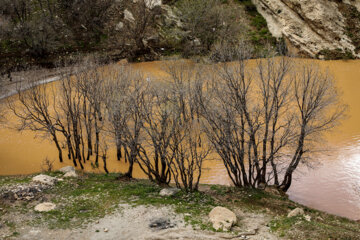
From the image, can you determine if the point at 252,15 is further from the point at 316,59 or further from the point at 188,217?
the point at 188,217

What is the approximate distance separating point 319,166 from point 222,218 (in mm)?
12949

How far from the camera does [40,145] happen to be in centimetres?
2952

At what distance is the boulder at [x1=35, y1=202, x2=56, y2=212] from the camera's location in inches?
705

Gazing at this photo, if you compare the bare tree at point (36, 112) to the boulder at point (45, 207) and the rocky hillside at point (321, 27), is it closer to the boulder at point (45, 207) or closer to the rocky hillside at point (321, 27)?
the boulder at point (45, 207)

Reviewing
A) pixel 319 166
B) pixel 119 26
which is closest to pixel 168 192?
pixel 319 166

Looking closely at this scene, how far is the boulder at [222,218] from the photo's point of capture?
51.5 ft

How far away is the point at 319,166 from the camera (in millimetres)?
25953

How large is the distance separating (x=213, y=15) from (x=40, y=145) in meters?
29.4

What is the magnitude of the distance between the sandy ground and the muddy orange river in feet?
26.1

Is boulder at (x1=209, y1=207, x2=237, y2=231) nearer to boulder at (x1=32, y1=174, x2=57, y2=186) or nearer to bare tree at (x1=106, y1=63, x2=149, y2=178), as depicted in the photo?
bare tree at (x1=106, y1=63, x2=149, y2=178)

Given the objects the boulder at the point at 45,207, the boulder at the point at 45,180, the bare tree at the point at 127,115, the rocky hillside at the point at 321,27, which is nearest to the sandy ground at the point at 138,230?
the boulder at the point at 45,207

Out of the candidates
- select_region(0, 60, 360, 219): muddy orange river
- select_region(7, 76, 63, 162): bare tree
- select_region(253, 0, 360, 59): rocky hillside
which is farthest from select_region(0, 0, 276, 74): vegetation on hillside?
select_region(0, 60, 360, 219): muddy orange river

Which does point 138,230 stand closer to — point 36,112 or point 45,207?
point 45,207

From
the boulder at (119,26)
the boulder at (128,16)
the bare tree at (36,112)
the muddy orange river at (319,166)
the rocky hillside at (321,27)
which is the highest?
the boulder at (128,16)
